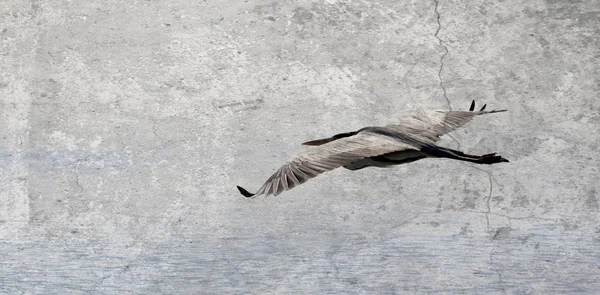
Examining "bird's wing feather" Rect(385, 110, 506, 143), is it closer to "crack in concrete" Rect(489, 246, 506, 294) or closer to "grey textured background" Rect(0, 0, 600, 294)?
"grey textured background" Rect(0, 0, 600, 294)

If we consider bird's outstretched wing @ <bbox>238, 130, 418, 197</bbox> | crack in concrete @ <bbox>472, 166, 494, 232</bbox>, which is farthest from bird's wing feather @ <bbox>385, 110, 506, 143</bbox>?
crack in concrete @ <bbox>472, 166, 494, 232</bbox>

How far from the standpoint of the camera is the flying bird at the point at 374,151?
143 inches

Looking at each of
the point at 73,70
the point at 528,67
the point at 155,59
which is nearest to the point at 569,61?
the point at 528,67

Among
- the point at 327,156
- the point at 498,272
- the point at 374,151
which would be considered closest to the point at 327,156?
the point at 327,156

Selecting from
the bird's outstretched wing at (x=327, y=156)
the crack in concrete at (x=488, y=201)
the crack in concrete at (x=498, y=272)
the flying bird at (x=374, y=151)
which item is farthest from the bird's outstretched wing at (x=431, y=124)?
the crack in concrete at (x=498, y=272)

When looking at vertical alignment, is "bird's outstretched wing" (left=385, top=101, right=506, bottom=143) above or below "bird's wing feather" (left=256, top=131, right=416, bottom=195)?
above

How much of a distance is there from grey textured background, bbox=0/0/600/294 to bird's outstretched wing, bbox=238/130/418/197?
1.55 ft

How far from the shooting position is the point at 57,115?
4.84m

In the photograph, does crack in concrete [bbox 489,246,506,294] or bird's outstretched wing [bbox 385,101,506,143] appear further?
bird's outstretched wing [bbox 385,101,506,143]

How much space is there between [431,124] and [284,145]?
0.80 m

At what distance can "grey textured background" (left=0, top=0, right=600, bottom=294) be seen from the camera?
157 inches

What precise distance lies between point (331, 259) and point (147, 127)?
4.21 feet

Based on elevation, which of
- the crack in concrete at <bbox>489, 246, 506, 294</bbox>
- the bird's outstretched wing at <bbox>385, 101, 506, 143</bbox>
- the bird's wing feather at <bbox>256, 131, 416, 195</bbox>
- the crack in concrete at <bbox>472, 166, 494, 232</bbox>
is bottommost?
the crack in concrete at <bbox>489, 246, 506, 294</bbox>

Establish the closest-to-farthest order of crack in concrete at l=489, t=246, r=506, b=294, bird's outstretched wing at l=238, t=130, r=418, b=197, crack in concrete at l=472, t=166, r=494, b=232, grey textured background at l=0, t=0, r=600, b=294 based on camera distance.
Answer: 1. bird's outstretched wing at l=238, t=130, r=418, b=197
2. crack in concrete at l=489, t=246, r=506, b=294
3. grey textured background at l=0, t=0, r=600, b=294
4. crack in concrete at l=472, t=166, r=494, b=232
